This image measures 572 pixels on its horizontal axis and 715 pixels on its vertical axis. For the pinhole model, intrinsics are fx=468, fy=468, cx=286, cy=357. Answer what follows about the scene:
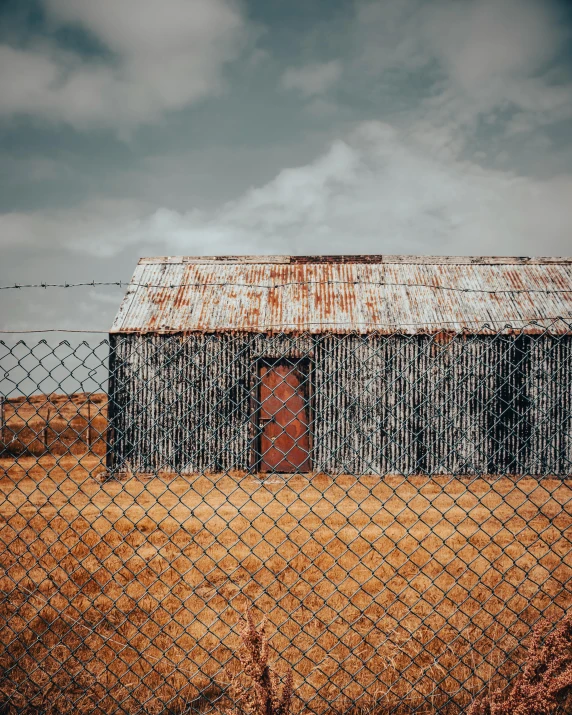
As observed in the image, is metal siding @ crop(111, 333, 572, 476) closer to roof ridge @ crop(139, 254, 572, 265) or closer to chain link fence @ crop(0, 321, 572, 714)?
chain link fence @ crop(0, 321, 572, 714)

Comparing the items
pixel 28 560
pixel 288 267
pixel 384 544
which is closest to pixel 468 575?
pixel 384 544

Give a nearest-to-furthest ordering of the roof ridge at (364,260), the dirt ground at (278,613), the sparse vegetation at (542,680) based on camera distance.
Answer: the sparse vegetation at (542,680)
the dirt ground at (278,613)
the roof ridge at (364,260)

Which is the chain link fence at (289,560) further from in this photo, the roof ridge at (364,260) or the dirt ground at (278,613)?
the roof ridge at (364,260)

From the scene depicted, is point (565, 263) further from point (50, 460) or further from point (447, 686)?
point (50, 460)

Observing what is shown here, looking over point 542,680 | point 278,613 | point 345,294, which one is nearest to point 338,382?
point 345,294

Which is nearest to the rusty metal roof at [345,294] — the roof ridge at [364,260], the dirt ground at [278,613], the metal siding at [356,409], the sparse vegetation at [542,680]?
the roof ridge at [364,260]

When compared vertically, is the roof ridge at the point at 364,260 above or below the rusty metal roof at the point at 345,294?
above

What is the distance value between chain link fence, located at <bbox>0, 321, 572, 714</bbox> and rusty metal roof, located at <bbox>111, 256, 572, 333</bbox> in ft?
2.40

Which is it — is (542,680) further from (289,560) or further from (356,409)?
(356,409)

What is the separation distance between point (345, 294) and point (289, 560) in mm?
9102

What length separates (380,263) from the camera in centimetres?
1462

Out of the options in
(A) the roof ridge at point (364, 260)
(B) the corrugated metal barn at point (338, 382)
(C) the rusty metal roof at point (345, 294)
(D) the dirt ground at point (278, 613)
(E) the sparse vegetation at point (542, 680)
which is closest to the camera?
(E) the sparse vegetation at point (542, 680)

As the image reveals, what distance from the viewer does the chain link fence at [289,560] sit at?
9.64 feet

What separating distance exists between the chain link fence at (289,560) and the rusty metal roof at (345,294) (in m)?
0.73
